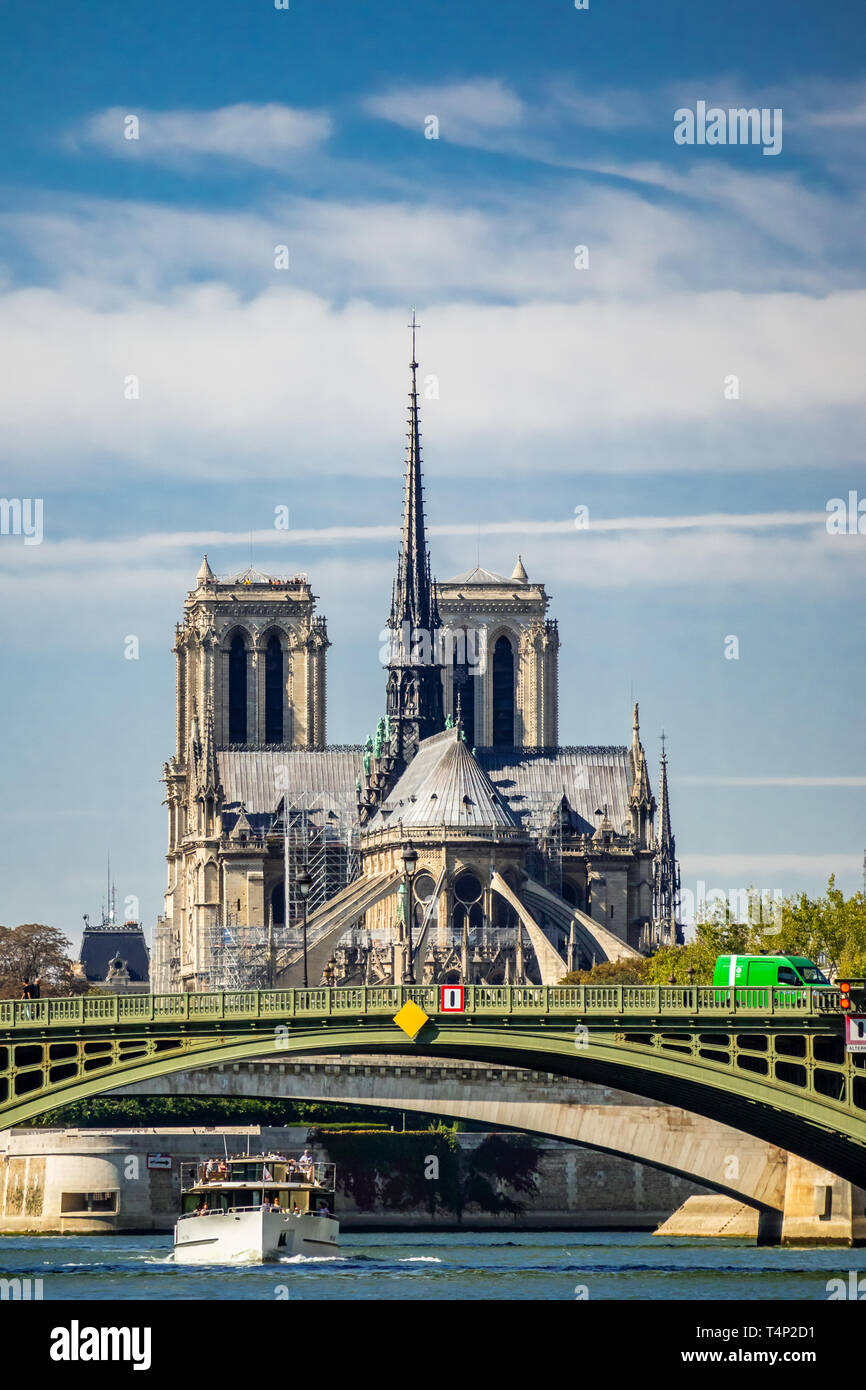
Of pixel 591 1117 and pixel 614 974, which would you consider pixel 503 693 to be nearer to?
pixel 614 974

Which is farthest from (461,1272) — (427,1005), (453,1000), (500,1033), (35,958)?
(35,958)

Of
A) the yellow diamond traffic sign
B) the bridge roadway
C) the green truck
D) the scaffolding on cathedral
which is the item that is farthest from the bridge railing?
the scaffolding on cathedral

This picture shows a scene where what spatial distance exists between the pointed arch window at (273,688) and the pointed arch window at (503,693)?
45.0 ft

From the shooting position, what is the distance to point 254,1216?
81562mm

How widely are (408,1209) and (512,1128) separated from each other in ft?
79.0

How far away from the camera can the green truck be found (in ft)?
241

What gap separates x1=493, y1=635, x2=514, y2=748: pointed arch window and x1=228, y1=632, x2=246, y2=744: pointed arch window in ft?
52.8

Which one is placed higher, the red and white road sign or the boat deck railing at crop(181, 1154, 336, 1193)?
the red and white road sign

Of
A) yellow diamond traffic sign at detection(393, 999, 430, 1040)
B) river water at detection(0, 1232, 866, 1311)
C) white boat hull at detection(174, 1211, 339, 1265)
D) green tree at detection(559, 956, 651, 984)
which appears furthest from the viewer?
green tree at detection(559, 956, 651, 984)

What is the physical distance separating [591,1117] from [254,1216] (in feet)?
35.0

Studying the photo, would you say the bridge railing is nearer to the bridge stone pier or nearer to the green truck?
the green truck

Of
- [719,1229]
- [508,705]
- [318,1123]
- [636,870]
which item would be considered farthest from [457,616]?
[719,1229]
